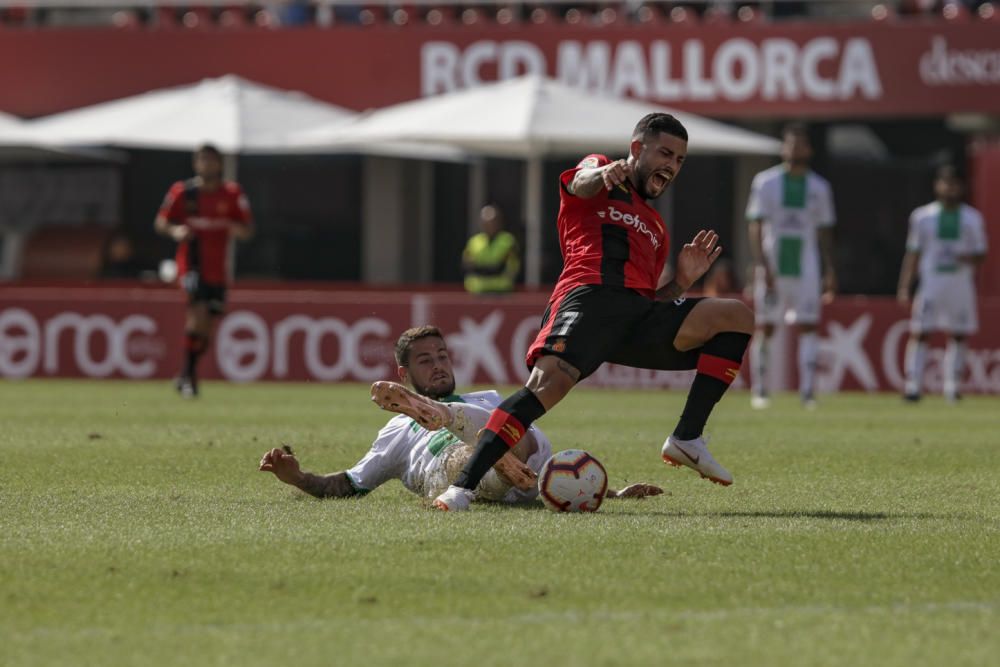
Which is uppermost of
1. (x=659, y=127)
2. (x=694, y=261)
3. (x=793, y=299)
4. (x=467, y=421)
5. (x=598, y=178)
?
(x=659, y=127)

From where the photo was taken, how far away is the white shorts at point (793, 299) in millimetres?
17891

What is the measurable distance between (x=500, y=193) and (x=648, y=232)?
20.6 meters

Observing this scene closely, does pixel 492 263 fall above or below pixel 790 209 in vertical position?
below

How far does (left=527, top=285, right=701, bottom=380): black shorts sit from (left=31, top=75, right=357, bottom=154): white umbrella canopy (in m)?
15.5

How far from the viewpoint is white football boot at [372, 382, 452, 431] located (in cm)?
790

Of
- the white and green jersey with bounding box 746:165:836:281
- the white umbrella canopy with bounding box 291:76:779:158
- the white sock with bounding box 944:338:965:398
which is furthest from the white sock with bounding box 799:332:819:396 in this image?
the white umbrella canopy with bounding box 291:76:779:158

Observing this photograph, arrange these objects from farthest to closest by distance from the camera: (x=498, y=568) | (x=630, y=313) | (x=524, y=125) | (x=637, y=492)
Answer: (x=524, y=125) → (x=637, y=492) → (x=630, y=313) → (x=498, y=568)

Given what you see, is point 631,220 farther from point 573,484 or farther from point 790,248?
point 790,248

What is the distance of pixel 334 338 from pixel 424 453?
42.0 ft

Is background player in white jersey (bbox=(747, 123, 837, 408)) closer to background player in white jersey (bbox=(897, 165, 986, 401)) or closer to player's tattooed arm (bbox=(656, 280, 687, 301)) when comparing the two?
background player in white jersey (bbox=(897, 165, 986, 401))

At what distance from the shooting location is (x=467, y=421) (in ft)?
27.4

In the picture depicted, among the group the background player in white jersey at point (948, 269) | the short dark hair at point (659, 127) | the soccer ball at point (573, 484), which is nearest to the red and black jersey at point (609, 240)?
the short dark hair at point (659, 127)

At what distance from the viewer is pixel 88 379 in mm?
21609

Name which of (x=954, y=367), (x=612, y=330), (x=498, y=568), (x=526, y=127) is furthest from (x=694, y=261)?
(x=526, y=127)
